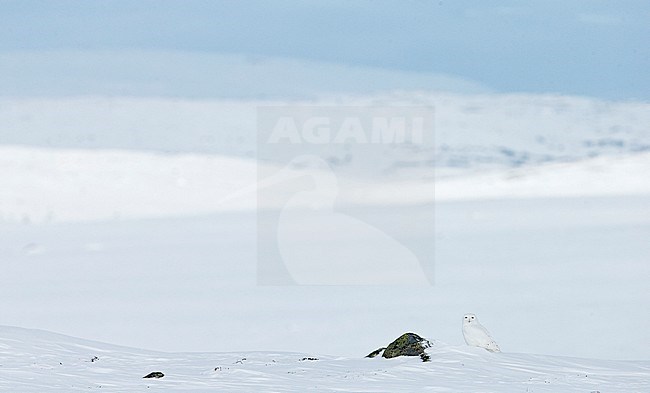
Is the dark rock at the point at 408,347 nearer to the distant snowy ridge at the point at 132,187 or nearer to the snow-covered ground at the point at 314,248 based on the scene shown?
the snow-covered ground at the point at 314,248

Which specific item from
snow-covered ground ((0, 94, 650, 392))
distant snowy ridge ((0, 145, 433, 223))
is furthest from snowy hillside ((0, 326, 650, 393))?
distant snowy ridge ((0, 145, 433, 223))

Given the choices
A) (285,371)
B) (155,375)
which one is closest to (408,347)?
(285,371)

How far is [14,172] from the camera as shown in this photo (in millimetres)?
33375

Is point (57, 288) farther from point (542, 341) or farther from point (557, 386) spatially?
point (557, 386)

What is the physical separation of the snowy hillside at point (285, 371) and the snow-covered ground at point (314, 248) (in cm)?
3

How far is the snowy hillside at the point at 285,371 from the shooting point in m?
7.88

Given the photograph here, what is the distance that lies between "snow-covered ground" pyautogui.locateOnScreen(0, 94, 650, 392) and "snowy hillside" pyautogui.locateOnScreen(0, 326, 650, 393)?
33 mm

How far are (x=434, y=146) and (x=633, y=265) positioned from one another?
72.8ft

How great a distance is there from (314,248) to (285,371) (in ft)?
42.0

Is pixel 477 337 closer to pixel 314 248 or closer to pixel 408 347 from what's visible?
pixel 408 347

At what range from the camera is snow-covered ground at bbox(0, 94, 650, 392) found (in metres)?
8.90

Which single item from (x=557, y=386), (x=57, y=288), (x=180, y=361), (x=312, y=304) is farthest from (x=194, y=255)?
(x=557, y=386)

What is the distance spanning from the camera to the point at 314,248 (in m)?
21.5

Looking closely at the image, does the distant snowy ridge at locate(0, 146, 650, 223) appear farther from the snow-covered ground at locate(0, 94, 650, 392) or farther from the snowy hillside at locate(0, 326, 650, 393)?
the snowy hillside at locate(0, 326, 650, 393)
